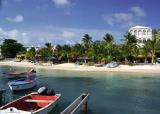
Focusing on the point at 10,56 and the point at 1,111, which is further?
the point at 10,56

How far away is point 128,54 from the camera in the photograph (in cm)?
11006

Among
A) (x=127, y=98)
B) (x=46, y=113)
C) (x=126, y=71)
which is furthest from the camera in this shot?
(x=126, y=71)

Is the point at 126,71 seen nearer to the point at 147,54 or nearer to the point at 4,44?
the point at 147,54

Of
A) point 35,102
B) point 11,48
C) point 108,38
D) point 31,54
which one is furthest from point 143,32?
point 35,102

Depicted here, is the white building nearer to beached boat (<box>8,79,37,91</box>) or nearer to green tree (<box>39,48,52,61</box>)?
green tree (<box>39,48,52,61</box>)

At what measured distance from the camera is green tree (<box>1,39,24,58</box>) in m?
189

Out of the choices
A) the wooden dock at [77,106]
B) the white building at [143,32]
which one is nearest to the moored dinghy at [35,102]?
the wooden dock at [77,106]

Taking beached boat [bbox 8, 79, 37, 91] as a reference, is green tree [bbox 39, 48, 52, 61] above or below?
above

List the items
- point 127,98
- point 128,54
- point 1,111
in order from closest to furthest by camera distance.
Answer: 1. point 1,111
2. point 127,98
3. point 128,54

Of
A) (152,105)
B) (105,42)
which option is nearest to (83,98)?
(152,105)

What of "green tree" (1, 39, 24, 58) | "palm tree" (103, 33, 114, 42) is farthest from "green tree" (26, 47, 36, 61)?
"palm tree" (103, 33, 114, 42)

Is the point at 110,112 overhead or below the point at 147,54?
below

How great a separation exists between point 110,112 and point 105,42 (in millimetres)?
89346

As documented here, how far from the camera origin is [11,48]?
191000 millimetres
